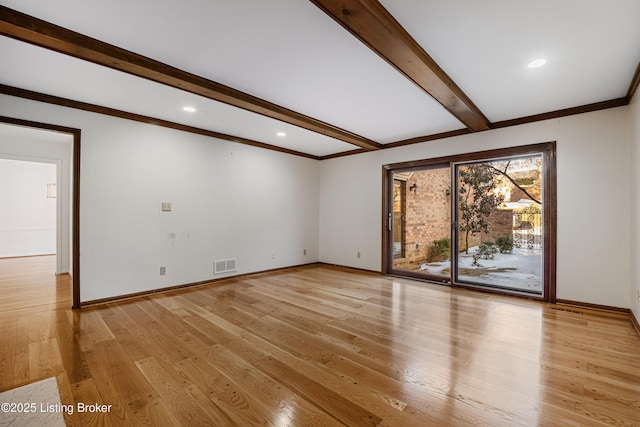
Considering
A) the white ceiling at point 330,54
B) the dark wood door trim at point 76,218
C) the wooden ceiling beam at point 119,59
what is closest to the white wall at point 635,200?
the white ceiling at point 330,54

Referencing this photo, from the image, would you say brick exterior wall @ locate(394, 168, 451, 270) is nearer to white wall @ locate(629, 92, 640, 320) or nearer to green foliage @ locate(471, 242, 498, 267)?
green foliage @ locate(471, 242, 498, 267)

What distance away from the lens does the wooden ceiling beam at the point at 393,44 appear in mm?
1748

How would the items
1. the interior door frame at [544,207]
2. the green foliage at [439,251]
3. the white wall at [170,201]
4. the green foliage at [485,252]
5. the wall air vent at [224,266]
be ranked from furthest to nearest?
1. the green foliage at [439,251]
2. the wall air vent at [224,266]
3. the green foliage at [485,252]
4. the interior door frame at [544,207]
5. the white wall at [170,201]

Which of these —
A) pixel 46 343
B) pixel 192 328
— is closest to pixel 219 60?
pixel 192 328

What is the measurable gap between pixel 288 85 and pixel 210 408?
287 cm

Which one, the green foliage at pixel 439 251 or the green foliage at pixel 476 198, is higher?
the green foliage at pixel 476 198

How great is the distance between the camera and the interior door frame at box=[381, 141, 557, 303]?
147 inches

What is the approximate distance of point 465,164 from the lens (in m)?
4.59

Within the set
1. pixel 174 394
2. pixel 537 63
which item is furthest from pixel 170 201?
pixel 537 63

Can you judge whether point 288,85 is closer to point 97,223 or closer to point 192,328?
point 192,328

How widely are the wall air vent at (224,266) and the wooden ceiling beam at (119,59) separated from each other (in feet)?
8.58

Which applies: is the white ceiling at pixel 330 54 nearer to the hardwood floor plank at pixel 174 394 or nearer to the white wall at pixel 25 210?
the hardwood floor plank at pixel 174 394

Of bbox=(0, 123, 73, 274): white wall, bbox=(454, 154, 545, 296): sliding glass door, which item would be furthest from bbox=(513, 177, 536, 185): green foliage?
bbox=(0, 123, 73, 274): white wall

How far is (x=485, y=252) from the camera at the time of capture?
4.53m
